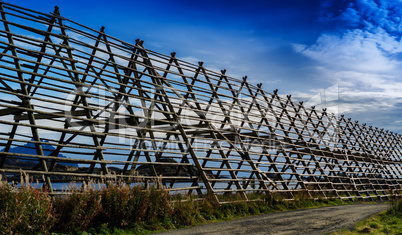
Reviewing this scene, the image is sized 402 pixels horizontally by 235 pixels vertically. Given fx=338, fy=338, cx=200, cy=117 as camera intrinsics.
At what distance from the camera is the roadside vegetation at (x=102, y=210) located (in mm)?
5035

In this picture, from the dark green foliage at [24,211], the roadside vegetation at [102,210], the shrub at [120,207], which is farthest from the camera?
the shrub at [120,207]

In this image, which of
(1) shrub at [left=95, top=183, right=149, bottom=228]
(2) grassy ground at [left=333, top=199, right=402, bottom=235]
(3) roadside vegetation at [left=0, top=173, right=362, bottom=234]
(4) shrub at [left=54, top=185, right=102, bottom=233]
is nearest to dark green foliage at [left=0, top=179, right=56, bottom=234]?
(3) roadside vegetation at [left=0, top=173, right=362, bottom=234]

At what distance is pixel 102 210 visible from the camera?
19.8 feet

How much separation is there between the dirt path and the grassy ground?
284 millimetres

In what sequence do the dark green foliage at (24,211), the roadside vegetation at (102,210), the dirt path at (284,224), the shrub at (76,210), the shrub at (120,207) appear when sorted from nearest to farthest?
the dark green foliage at (24,211), the roadside vegetation at (102,210), the shrub at (76,210), the shrub at (120,207), the dirt path at (284,224)

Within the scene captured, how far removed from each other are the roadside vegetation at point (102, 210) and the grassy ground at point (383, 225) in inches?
109

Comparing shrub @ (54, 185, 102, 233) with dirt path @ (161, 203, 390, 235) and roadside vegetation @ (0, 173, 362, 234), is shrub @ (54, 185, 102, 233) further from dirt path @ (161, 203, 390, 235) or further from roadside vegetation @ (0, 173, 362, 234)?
dirt path @ (161, 203, 390, 235)

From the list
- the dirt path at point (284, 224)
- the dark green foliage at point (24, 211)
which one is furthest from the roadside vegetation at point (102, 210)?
the dirt path at point (284, 224)

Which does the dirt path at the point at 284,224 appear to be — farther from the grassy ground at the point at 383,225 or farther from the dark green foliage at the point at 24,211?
the dark green foliage at the point at 24,211

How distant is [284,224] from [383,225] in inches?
84.5

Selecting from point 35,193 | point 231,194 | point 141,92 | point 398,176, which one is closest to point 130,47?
point 141,92

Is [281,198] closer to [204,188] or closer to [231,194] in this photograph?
[231,194]

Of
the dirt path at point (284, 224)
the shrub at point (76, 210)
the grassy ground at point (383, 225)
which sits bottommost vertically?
the dirt path at point (284, 224)

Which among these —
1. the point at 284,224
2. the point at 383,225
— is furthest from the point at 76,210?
the point at 383,225
